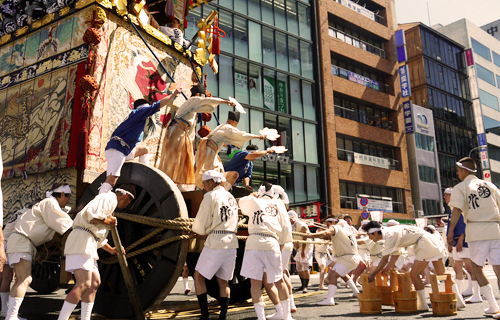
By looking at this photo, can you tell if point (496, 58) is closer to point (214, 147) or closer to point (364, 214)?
point (364, 214)

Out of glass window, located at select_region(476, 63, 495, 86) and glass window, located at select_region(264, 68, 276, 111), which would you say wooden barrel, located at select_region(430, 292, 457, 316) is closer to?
glass window, located at select_region(264, 68, 276, 111)

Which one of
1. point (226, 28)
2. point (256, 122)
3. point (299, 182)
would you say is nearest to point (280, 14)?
point (226, 28)

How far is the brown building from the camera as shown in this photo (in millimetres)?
28031

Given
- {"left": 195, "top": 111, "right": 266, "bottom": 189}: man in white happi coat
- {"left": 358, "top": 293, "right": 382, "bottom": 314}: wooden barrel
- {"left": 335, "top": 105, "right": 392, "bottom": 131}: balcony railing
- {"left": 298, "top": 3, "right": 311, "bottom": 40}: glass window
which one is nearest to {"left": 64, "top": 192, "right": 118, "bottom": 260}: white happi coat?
{"left": 195, "top": 111, "right": 266, "bottom": 189}: man in white happi coat

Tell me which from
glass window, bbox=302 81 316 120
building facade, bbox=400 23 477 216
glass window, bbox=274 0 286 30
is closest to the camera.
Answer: glass window, bbox=274 0 286 30

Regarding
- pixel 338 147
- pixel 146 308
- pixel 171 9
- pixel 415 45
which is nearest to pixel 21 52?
pixel 171 9

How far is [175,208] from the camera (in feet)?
16.7

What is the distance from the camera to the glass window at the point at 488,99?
43.2 meters

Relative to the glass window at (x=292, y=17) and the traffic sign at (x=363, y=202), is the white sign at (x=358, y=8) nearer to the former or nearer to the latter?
the glass window at (x=292, y=17)

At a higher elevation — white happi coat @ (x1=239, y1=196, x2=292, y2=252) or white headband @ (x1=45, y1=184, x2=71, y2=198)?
white headband @ (x1=45, y1=184, x2=71, y2=198)

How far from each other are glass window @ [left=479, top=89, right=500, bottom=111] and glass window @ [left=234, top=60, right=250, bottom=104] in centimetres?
2979

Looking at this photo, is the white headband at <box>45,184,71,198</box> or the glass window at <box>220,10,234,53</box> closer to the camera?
the white headband at <box>45,184,71,198</box>

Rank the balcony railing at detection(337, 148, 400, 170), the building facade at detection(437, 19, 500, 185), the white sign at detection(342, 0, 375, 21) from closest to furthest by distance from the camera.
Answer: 1. the balcony railing at detection(337, 148, 400, 170)
2. the white sign at detection(342, 0, 375, 21)
3. the building facade at detection(437, 19, 500, 185)

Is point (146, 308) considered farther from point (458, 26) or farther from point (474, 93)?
point (458, 26)
